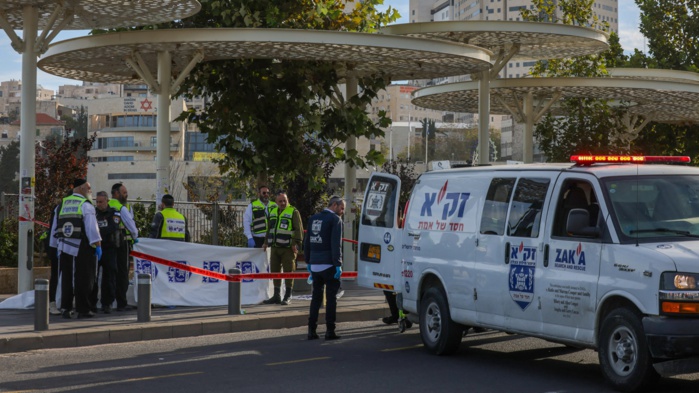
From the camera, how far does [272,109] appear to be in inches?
957

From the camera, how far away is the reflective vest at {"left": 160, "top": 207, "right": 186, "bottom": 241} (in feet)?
60.6

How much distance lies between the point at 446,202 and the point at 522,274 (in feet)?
6.60

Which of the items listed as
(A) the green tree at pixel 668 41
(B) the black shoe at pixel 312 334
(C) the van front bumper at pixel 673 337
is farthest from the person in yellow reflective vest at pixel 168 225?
(A) the green tree at pixel 668 41

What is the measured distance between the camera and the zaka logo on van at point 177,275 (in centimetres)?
1830

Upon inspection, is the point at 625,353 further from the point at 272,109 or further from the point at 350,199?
the point at 272,109

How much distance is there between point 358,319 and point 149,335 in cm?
383

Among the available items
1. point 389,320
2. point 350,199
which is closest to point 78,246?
point 389,320

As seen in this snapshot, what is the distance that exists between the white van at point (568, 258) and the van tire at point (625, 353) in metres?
0.01

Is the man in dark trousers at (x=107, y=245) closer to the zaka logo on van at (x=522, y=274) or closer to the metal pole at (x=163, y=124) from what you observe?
the metal pole at (x=163, y=124)

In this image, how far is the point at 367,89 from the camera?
2481cm

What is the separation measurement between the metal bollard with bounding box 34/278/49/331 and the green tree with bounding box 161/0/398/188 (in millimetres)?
9348

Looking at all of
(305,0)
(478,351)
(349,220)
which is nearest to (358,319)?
(478,351)

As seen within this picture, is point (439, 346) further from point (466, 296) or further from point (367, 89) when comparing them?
point (367, 89)

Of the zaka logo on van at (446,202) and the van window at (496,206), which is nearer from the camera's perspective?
the van window at (496,206)
